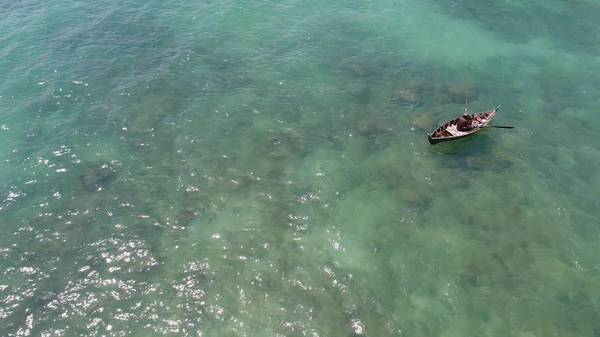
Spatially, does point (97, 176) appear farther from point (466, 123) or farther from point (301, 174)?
point (466, 123)

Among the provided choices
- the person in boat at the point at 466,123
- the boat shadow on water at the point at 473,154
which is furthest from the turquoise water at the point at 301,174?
the person in boat at the point at 466,123

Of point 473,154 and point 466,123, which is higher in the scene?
point 466,123

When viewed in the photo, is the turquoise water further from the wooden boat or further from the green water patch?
the wooden boat

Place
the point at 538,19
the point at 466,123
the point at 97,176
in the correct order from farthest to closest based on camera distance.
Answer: the point at 538,19
the point at 466,123
the point at 97,176

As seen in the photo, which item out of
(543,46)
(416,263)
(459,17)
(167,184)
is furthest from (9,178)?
(543,46)

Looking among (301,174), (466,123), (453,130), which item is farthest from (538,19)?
(301,174)

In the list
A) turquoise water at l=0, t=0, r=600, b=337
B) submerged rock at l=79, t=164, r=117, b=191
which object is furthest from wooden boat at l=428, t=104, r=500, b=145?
submerged rock at l=79, t=164, r=117, b=191
